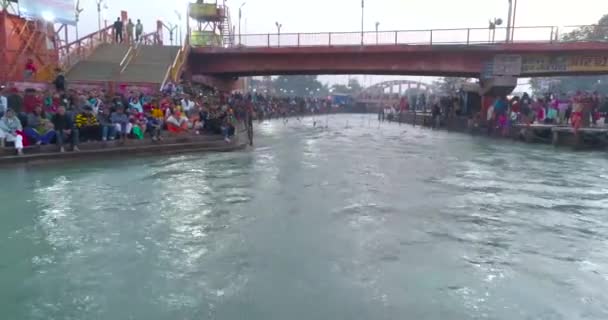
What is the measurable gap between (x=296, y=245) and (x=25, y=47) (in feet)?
65.9

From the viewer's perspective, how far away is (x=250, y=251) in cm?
668

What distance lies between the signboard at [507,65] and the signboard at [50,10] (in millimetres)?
23696

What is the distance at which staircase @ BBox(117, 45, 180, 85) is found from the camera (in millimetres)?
25312

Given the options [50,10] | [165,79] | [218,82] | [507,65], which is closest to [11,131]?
[165,79]

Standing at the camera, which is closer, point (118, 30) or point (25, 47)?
point (25, 47)

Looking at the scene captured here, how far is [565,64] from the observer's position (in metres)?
29.7

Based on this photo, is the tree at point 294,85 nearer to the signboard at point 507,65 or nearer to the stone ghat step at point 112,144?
the signboard at point 507,65

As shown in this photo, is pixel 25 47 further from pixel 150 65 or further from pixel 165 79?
pixel 150 65

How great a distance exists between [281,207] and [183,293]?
410 centimetres

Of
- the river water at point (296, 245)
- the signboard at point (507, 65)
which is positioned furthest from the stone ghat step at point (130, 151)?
the signboard at point (507, 65)

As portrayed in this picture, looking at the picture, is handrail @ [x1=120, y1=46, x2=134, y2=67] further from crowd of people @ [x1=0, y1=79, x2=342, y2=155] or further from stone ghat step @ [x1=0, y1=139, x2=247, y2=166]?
stone ghat step @ [x1=0, y1=139, x2=247, y2=166]

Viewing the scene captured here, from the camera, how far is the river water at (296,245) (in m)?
5.13

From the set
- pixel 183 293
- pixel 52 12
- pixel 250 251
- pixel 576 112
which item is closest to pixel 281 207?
pixel 250 251

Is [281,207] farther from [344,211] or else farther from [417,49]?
[417,49]
